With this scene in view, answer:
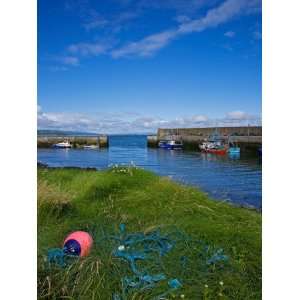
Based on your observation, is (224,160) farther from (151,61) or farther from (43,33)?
(43,33)

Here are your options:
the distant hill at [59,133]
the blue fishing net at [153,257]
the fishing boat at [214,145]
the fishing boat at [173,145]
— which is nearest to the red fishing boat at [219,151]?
the fishing boat at [214,145]

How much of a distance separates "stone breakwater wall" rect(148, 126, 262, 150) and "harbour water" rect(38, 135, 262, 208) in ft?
0.15

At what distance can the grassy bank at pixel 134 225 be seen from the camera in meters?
1.98

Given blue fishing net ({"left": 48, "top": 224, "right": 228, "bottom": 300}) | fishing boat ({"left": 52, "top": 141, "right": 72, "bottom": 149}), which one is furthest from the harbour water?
blue fishing net ({"left": 48, "top": 224, "right": 228, "bottom": 300})

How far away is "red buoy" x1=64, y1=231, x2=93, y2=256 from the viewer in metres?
2.06

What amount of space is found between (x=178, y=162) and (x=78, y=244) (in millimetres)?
595

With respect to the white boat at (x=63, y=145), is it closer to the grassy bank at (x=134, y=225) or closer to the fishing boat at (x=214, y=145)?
the grassy bank at (x=134, y=225)

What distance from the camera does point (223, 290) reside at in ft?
6.46

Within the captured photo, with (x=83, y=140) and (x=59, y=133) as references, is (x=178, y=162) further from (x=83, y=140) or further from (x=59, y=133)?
(x=59, y=133)
